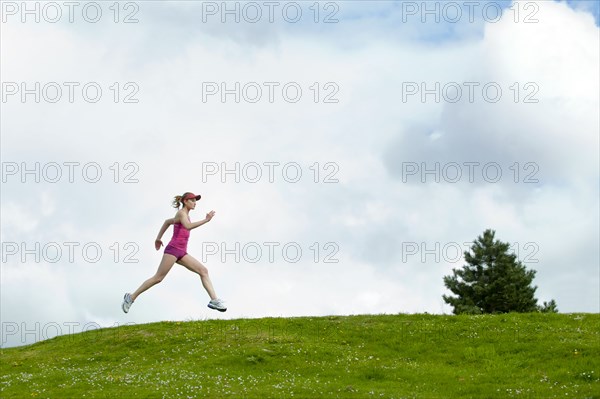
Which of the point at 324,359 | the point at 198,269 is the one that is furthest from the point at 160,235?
the point at 324,359

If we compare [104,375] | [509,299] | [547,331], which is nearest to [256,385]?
[104,375]

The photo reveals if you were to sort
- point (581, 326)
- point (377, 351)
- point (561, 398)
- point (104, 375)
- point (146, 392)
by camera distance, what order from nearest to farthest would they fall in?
point (561, 398), point (146, 392), point (104, 375), point (377, 351), point (581, 326)

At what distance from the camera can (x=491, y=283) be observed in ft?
225

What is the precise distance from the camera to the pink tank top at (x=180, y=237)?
31.5m

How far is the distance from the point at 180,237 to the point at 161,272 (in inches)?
66.8

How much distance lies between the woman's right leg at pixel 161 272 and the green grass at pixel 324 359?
93.6 inches

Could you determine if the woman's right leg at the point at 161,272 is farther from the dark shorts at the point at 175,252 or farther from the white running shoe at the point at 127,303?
the white running shoe at the point at 127,303

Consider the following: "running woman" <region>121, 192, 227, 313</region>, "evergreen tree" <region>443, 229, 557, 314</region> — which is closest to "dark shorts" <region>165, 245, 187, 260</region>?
"running woman" <region>121, 192, 227, 313</region>

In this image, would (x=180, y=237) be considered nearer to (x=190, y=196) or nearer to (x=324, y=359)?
(x=190, y=196)

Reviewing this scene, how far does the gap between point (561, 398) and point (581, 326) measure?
10619mm

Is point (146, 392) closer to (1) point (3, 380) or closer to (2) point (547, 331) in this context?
(1) point (3, 380)

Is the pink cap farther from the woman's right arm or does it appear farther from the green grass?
the green grass

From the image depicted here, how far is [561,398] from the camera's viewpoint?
71.7 ft

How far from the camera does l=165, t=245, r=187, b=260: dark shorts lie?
103ft
